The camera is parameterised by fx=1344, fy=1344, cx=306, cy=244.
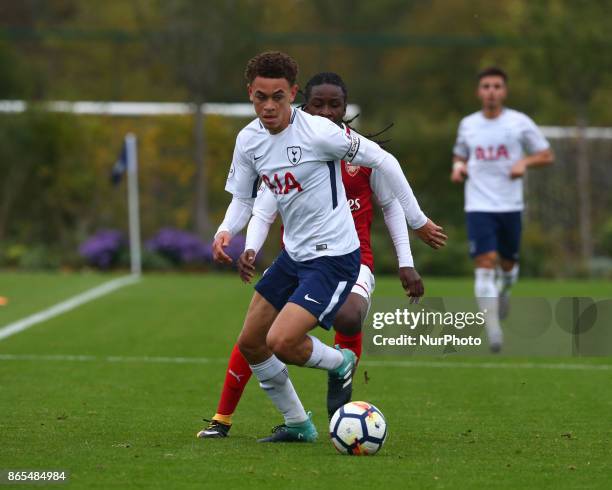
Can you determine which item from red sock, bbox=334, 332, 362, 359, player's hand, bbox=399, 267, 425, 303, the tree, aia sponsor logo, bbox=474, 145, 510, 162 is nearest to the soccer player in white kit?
player's hand, bbox=399, 267, 425, 303

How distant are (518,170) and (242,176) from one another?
5680mm

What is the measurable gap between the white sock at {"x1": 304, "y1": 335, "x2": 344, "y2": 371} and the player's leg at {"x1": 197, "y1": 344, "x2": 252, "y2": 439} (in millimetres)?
586

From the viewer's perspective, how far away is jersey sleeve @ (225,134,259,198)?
7.34m

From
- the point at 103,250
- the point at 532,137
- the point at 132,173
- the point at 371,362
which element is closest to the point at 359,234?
the point at 371,362

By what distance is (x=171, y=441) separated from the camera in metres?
7.37

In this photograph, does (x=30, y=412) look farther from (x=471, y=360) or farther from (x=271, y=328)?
(x=471, y=360)

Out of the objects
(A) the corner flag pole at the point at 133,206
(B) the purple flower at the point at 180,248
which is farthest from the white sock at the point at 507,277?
(B) the purple flower at the point at 180,248

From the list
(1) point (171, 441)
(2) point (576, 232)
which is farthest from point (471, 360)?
(2) point (576, 232)

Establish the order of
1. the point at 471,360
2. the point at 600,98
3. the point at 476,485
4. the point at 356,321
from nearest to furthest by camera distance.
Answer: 1. the point at 476,485
2. the point at 356,321
3. the point at 471,360
4. the point at 600,98

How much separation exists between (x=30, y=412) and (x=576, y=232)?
1957cm

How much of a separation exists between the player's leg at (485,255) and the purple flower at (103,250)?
12.1 metres

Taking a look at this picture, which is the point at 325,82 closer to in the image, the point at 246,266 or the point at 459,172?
the point at 246,266

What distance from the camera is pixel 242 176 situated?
7.43 metres

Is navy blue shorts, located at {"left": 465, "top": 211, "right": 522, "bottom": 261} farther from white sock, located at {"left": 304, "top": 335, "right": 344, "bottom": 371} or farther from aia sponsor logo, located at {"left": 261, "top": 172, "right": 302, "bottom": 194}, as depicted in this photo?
aia sponsor logo, located at {"left": 261, "top": 172, "right": 302, "bottom": 194}
